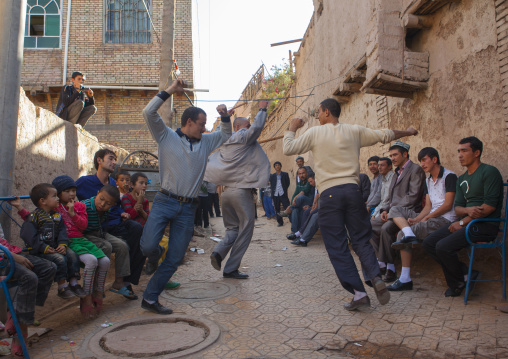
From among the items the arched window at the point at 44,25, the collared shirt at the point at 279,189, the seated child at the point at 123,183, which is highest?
the arched window at the point at 44,25

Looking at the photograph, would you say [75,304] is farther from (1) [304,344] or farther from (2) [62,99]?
(2) [62,99]

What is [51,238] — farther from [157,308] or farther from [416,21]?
[416,21]

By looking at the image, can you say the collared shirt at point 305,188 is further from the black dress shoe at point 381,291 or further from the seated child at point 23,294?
the seated child at point 23,294

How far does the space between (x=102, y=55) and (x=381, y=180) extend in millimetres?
15029

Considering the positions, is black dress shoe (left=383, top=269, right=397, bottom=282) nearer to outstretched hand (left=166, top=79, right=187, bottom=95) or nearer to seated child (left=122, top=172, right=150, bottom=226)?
seated child (left=122, top=172, right=150, bottom=226)

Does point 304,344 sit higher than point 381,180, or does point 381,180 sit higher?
point 381,180

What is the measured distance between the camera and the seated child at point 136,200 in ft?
15.8

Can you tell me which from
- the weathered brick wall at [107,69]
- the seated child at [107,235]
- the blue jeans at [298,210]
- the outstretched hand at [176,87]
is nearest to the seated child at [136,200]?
the seated child at [107,235]

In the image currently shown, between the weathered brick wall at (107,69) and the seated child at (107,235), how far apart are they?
1373cm

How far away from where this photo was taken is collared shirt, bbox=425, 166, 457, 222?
4.48 m

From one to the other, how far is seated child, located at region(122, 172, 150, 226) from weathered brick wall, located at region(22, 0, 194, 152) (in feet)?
42.8

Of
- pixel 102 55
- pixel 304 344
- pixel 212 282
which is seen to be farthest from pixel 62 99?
pixel 102 55

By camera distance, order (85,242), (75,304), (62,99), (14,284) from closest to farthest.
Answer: (14,284) < (85,242) < (75,304) < (62,99)

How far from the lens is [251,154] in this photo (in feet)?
17.6
